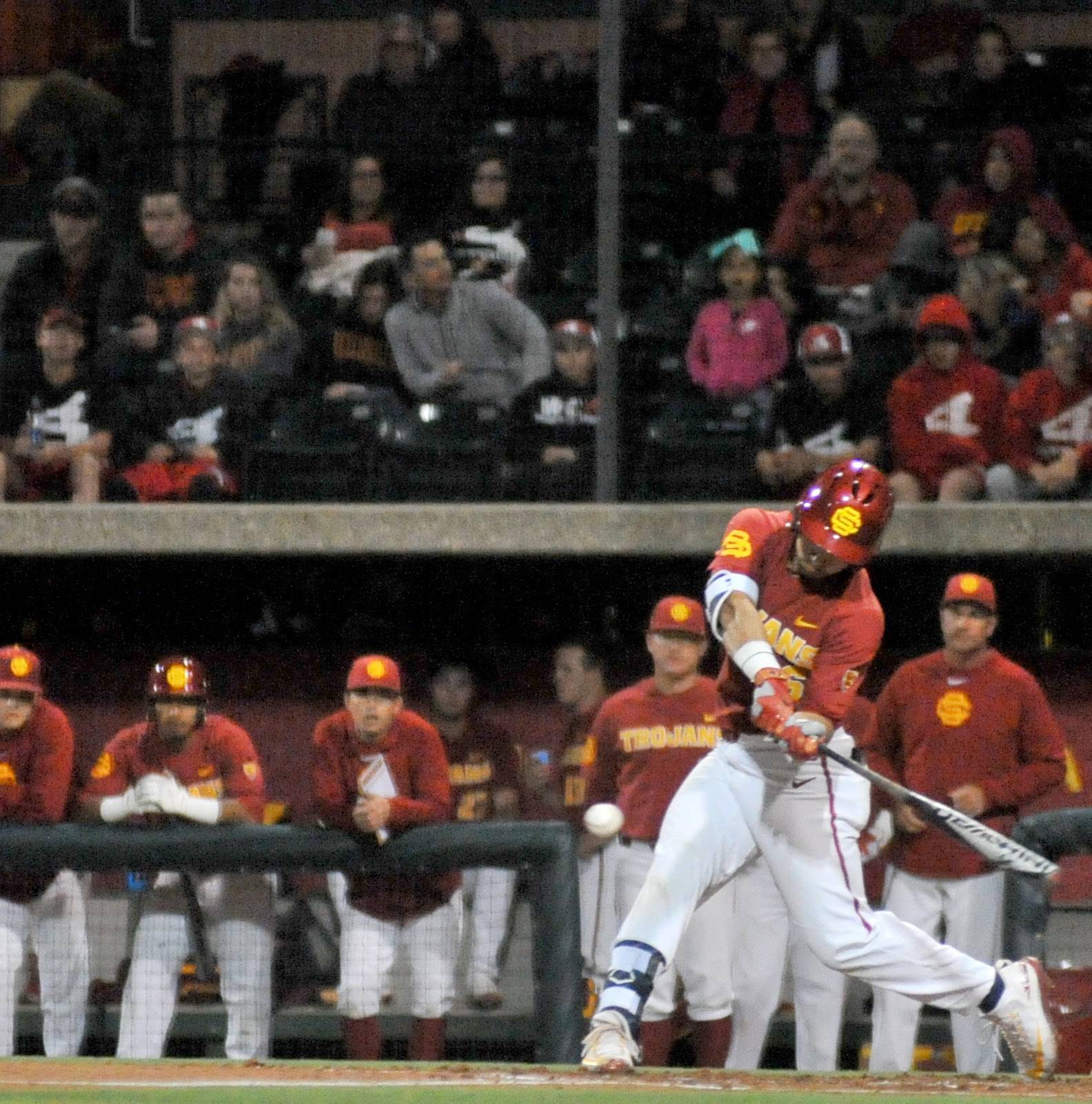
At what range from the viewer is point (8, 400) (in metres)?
7.36

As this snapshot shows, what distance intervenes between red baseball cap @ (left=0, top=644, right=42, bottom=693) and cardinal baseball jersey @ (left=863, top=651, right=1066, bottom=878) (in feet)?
A: 8.70

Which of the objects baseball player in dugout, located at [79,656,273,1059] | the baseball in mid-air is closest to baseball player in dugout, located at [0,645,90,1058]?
baseball player in dugout, located at [79,656,273,1059]

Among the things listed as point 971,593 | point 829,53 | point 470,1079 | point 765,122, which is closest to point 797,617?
point 470,1079

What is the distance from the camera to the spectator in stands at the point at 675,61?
7.82 meters

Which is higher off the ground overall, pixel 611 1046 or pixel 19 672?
pixel 19 672

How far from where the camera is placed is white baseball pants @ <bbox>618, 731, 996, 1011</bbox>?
14.6ft

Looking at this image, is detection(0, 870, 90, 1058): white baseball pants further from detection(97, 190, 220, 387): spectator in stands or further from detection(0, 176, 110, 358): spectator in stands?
detection(0, 176, 110, 358): spectator in stands

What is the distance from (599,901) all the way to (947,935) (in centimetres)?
108

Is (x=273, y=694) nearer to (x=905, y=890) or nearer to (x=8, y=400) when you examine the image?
(x=8, y=400)

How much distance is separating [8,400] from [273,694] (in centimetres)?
156

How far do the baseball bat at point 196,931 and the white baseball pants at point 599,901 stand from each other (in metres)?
1.14

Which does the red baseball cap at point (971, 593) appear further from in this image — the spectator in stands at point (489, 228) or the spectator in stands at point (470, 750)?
the spectator in stands at point (489, 228)

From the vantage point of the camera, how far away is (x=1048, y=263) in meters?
7.51

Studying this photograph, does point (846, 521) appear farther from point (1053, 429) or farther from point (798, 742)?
point (1053, 429)
